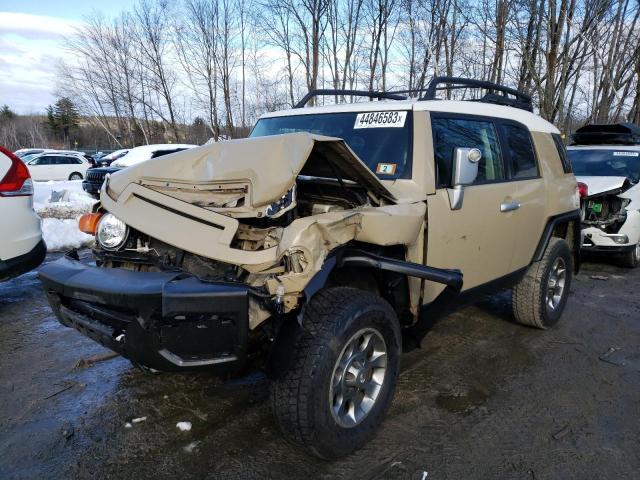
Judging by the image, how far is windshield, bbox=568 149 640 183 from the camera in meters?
7.64

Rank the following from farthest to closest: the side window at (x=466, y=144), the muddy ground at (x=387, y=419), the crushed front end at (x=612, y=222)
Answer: the crushed front end at (x=612, y=222)
the side window at (x=466, y=144)
the muddy ground at (x=387, y=419)

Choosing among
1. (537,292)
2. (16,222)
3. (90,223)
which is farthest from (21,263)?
(537,292)

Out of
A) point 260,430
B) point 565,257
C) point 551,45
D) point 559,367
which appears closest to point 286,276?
point 260,430

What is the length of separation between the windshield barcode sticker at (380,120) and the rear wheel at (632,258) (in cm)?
568

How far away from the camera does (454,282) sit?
2.65m

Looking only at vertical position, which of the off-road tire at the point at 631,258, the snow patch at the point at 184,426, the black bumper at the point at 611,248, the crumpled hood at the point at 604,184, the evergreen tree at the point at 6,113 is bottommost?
the off-road tire at the point at 631,258

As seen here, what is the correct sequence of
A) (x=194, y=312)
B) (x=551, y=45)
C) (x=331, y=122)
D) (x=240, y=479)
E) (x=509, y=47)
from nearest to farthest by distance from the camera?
(x=194, y=312) → (x=240, y=479) → (x=331, y=122) → (x=551, y=45) → (x=509, y=47)

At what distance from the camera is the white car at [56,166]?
2275 centimetres

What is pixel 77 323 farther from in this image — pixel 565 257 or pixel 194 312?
pixel 565 257

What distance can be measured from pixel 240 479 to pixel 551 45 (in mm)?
16761

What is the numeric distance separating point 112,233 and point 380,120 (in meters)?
1.90

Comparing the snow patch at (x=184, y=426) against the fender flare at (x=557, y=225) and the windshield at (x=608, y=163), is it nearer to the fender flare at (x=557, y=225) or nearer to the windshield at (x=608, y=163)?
the fender flare at (x=557, y=225)

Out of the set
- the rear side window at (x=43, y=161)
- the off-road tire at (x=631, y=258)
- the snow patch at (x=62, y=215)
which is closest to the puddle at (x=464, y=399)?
the snow patch at (x=62, y=215)

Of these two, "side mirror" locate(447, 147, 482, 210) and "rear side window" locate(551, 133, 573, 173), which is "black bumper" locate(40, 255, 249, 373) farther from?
"rear side window" locate(551, 133, 573, 173)
